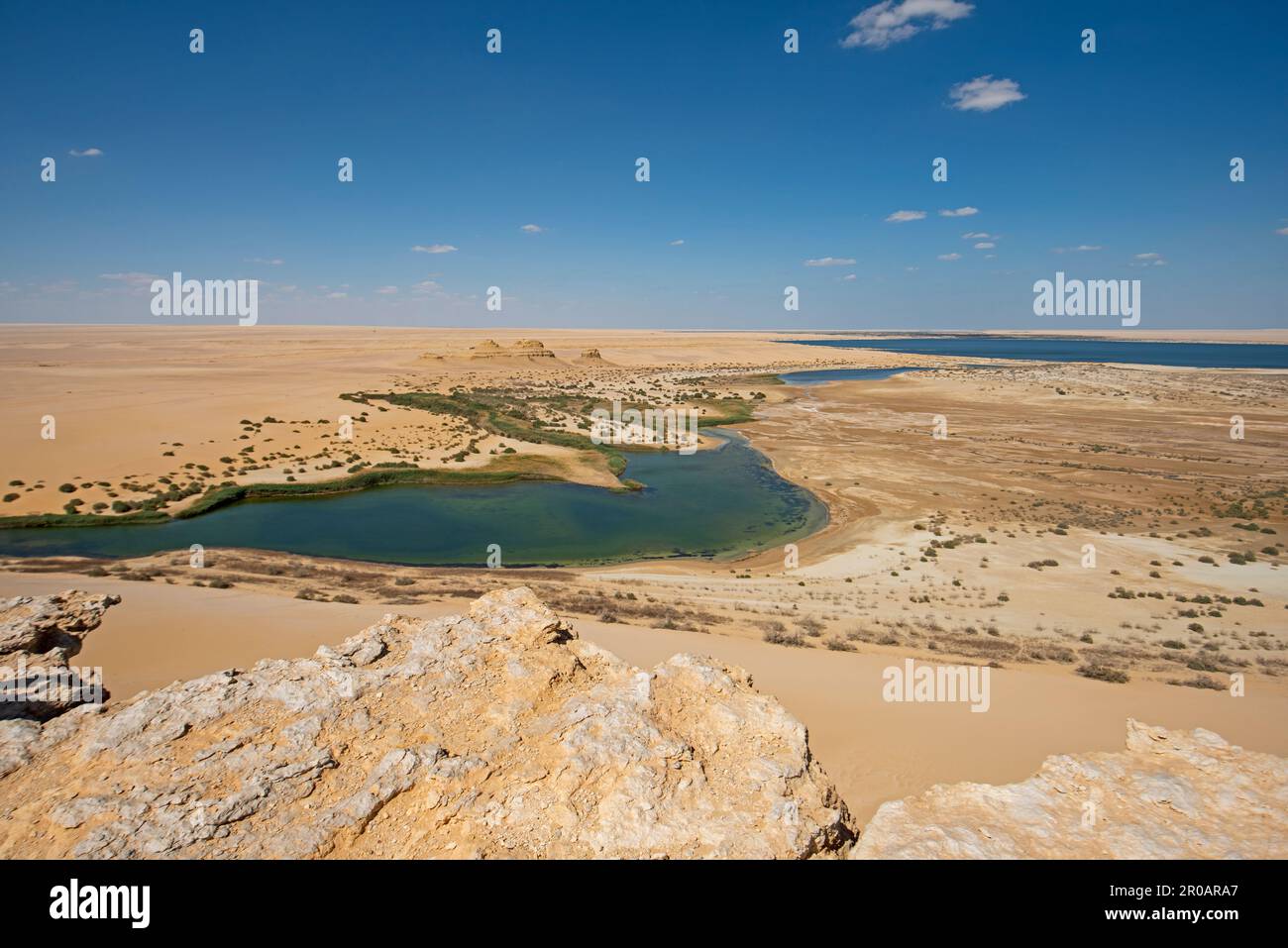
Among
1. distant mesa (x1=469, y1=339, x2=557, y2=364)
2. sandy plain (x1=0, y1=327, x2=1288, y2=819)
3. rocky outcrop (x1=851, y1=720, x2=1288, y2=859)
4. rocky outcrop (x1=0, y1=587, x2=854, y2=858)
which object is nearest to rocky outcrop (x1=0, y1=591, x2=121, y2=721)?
rocky outcrop (x1=0, y1=587, x2=854, y2=858)

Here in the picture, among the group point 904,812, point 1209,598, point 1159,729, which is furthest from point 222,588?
point 1209,598

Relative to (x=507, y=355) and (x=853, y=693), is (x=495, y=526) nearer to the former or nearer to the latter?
(x=853, y=693)

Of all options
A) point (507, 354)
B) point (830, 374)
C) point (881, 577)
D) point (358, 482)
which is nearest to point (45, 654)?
point (881, 577)

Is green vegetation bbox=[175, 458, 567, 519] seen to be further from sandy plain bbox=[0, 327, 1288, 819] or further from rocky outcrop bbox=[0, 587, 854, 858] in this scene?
rocky outcrop bbox=[0, 587, 854, 858]

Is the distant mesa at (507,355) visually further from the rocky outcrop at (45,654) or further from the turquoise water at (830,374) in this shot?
the rocky outcrop at (45,654)

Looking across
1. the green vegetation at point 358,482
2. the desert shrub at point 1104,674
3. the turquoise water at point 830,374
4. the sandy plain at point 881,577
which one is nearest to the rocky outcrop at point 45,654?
the sandy plain at point 881,577
